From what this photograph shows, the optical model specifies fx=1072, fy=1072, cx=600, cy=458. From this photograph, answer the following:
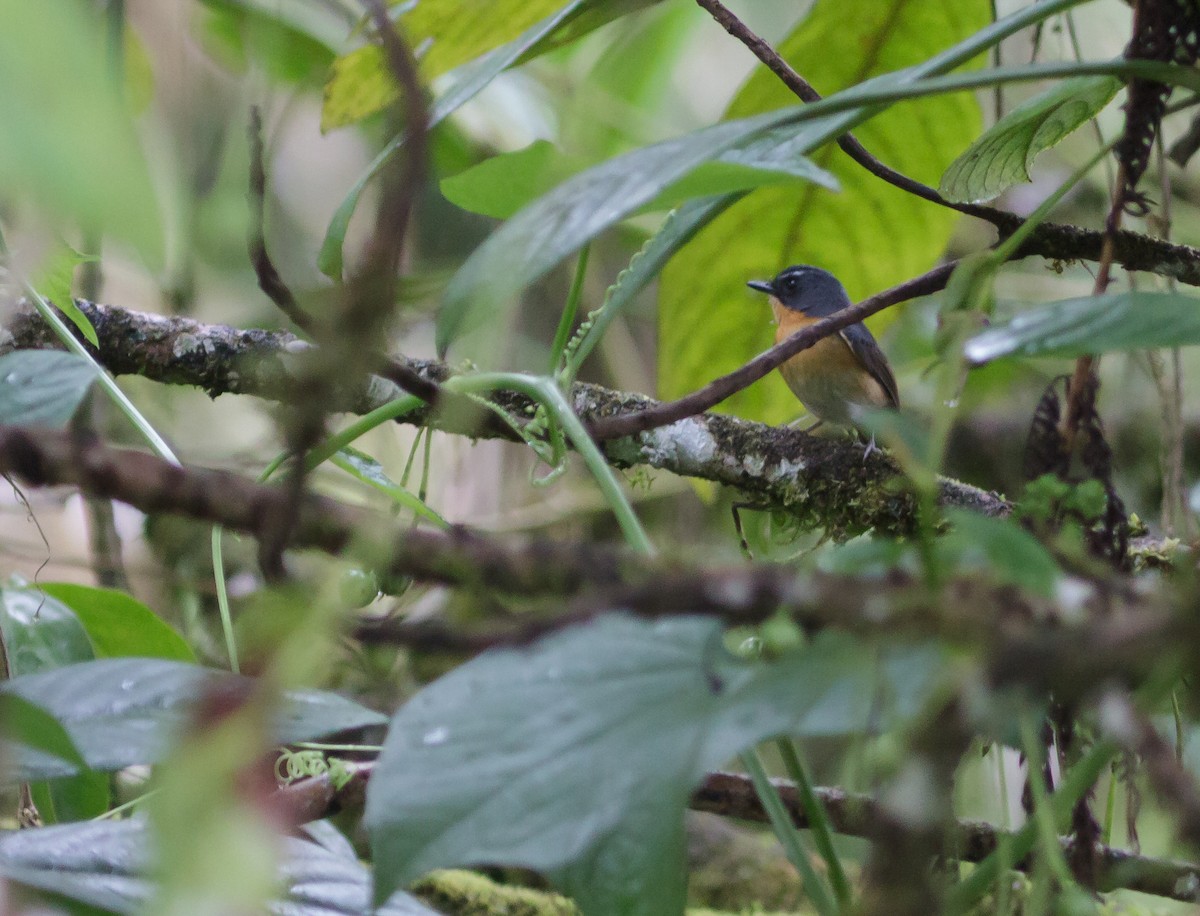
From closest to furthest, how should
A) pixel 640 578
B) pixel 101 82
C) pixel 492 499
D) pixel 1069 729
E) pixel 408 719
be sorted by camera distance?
1. pixel 101 82
2. pixel 640 578
3. pixel 408 719
4. pixel 1069 729
5. pixel 492 499

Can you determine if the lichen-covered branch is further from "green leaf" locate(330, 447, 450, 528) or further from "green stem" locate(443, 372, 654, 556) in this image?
"green stem" locate(443, 372, 654, 556)

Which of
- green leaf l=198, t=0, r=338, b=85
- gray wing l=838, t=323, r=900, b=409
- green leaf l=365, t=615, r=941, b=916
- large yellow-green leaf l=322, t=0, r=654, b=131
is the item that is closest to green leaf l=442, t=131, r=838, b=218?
green leaf l=365, t=615, r=941, b=916

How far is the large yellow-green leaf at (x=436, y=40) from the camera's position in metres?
1.42

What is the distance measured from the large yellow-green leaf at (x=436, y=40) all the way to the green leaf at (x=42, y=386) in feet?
2.60

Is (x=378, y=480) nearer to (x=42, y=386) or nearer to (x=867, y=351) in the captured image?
(x=42, y=386)

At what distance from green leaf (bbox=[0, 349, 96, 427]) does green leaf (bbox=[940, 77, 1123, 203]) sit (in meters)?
0.87

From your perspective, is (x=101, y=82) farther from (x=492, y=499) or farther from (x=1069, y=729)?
(x=492, y=499)

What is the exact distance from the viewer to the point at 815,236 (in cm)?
172

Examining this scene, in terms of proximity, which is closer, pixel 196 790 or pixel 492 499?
pixel 196 790

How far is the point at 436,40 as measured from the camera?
1.46 m

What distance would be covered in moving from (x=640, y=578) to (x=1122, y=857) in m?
0.83

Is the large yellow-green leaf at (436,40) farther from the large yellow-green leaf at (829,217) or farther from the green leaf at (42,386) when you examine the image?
the green leaf at (42,386)

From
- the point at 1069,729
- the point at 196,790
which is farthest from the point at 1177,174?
the point at 196,790

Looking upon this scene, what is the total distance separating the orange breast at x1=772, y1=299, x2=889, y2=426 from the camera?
2076 mm
